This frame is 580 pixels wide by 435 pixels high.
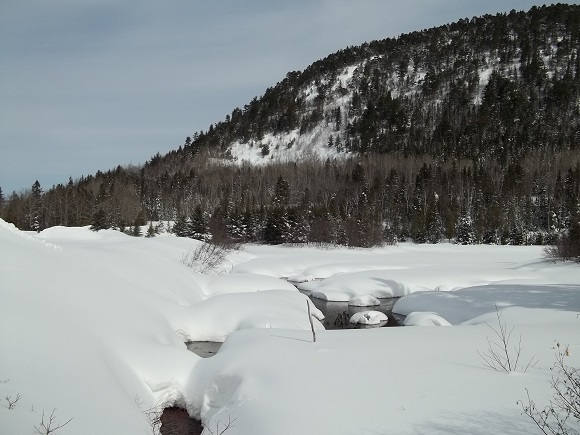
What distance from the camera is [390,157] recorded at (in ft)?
313

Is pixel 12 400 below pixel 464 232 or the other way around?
the other way around

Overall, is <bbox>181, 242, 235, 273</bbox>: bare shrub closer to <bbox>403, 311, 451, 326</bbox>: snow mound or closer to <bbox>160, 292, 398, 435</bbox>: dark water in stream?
<bbox>160, 292, 398, 435</bbox>: dark water in stream

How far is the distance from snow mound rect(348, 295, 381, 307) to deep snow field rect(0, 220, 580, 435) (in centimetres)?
658

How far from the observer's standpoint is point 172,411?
929 centimetres

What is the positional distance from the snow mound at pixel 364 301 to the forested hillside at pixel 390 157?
82.7 ft

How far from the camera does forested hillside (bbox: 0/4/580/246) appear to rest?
6228 cm

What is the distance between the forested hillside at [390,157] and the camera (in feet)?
204

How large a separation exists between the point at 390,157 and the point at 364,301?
77024 millimetres

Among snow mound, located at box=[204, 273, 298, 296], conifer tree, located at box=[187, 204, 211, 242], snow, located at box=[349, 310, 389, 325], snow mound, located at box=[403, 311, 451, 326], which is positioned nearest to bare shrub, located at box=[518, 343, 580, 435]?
snow mound, located at box=[403, 311, 451, 326]

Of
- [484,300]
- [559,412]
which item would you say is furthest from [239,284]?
[559,412]

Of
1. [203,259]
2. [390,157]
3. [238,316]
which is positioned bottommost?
[238,316]

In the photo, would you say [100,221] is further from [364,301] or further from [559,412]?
[559,412]

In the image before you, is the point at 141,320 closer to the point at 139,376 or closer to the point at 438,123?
the point at 139,376

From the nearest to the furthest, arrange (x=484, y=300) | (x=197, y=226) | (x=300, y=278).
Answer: (x=484, y=300), (x=300, y=278), (x=197, y=226)
